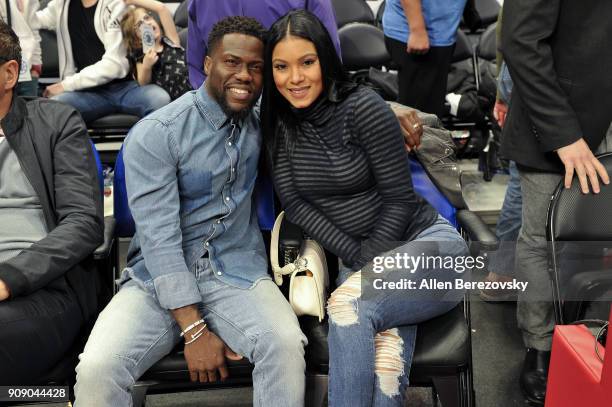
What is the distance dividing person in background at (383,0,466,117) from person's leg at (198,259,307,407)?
5.40 feet

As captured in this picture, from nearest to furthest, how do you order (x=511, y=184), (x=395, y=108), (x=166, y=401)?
(x=395, y=108), (x=166, y=401), (x=511, y=184)

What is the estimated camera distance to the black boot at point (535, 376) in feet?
8.00

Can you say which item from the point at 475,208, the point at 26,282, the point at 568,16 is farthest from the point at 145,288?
the point at 475,208

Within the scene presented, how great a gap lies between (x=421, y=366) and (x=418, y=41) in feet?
5.96

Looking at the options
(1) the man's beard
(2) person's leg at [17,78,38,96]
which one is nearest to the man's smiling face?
(1) the man's beard

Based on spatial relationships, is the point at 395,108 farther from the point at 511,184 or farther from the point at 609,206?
the point at 511,184

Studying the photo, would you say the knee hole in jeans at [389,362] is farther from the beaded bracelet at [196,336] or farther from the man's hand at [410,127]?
the man's hand at [410,127]

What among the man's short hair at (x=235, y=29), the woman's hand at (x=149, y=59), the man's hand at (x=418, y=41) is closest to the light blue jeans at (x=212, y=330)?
the man's short hair at (x=235, y=29)

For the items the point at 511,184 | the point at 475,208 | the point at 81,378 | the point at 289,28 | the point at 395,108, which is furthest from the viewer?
the point at 475,208

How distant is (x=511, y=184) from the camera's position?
2955mm

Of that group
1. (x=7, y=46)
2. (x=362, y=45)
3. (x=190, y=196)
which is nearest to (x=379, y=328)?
(x=190, y=196)

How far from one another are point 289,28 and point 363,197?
20.4 inches

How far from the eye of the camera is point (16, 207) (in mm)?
2133

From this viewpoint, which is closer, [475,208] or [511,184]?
[511,184]
